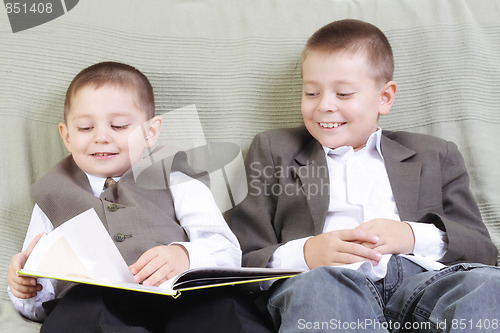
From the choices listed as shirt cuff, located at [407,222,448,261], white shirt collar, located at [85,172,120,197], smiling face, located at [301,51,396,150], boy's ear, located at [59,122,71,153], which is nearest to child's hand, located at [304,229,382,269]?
shirt cuff, located at [407,222,448,261]

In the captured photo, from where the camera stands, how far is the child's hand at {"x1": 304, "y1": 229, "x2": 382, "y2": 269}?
4.35 ft

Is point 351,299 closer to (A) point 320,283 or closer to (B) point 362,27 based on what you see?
(A) point 320,283

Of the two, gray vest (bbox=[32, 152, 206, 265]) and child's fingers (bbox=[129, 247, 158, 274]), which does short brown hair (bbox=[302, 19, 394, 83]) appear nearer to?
gray vest (bbox=[32, 152, 206, 265])

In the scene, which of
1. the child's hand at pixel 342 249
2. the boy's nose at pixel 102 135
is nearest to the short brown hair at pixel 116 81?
the boy's nose at pixel 102 135

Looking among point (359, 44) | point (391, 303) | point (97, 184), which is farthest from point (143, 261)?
point (359, 44)

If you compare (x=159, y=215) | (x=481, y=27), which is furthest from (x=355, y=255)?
(x=481, y=27)

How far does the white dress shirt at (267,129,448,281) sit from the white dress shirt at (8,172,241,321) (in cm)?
12

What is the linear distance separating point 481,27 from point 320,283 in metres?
0.99

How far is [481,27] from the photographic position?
5.89ft

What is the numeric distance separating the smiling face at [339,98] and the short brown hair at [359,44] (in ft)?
0.06

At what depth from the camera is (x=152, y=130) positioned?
159 centimetres

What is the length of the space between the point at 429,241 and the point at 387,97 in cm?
40

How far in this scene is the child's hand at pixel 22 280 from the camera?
4.24 ft

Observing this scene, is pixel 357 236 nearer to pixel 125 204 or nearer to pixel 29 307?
pixel 125 204
